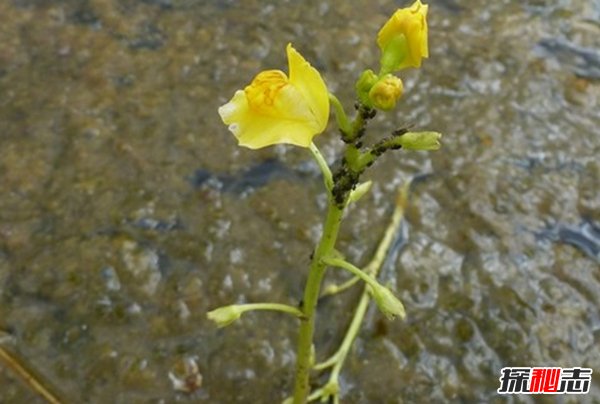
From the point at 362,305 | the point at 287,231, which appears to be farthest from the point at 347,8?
the point at 362,305

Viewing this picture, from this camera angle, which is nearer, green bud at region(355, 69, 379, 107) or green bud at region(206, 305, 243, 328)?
green bud at region(355, 69, 379, 107)

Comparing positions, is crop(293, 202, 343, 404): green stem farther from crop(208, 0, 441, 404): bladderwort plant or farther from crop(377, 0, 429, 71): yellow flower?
crop(377, 0, 429, 71): yellow flower

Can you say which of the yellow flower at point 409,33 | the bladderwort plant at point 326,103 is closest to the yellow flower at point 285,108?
the bladderwort plant at point 326,103

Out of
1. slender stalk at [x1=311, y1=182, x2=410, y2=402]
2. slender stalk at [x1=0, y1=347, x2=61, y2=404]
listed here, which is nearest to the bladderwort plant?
slender stalk at [x1=311, y1=182, x2=410, y2=402]

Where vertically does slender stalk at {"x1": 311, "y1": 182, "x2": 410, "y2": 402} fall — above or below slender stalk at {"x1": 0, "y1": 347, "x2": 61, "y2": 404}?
above

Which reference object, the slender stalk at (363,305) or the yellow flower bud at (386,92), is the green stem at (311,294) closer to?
the slender stalk at (363,305)
